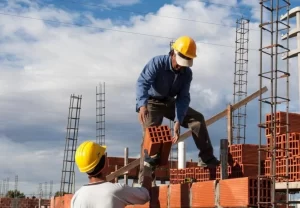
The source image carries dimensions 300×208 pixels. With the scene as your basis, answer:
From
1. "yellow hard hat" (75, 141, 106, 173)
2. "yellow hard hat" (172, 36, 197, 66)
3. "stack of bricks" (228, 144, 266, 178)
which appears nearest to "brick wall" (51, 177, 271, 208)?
"yellow hard hat" (172, 36, 197, 66)

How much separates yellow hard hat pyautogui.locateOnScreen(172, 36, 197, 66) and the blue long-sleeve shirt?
0.24m

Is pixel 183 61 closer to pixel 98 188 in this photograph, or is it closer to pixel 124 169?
pixel 98 188

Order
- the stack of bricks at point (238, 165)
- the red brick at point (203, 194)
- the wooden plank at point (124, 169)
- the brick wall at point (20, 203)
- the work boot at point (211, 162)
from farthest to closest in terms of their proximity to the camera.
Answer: the brick wall at point (20, 203)
the wooden plank at point (124, 169)
the stack of bricks at point (238, 165)
the work boot at point (211, 162)
the red brick at point (203, 194)

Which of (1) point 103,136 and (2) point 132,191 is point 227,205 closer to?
(2) point 132,191

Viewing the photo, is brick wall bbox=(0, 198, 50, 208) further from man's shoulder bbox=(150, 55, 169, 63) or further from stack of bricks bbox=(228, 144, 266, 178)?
man's shoulder bbox=(150, 55, 169, 63)

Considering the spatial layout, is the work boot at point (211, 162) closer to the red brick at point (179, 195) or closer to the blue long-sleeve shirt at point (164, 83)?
the red brick at point (179, 195)

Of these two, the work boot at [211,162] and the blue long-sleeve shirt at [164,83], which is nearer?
the blue long-sleeve shirt at [164,83]

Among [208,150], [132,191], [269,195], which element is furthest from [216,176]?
[132,191]

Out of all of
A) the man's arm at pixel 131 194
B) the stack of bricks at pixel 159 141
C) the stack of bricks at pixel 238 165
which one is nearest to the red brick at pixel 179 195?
the stack of bricks at pixel 159 141

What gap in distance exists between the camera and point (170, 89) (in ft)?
20.1

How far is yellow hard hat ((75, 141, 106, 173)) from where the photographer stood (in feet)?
12.3

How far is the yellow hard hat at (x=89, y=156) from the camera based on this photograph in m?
3.75

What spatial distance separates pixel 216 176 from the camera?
298 inches

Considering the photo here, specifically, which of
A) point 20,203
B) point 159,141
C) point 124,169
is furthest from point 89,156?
point 20,203
